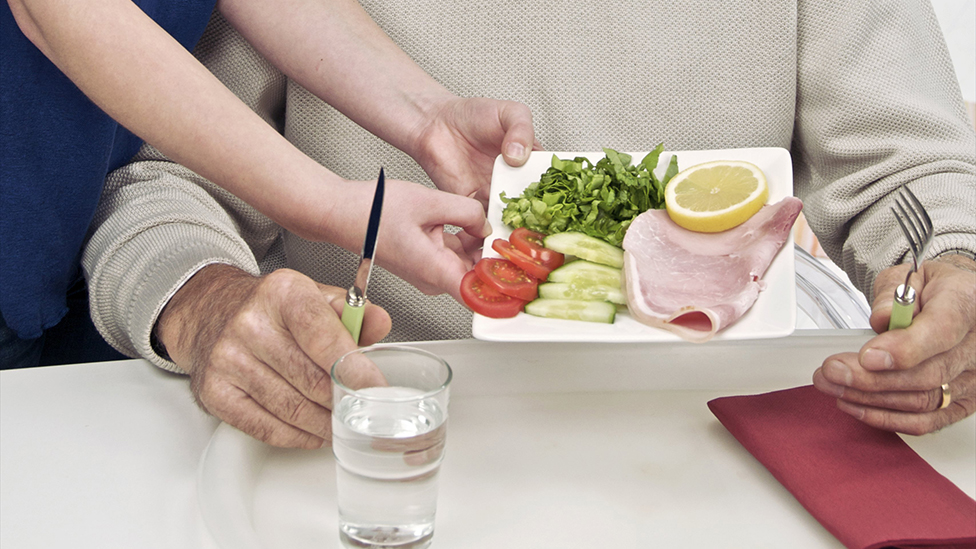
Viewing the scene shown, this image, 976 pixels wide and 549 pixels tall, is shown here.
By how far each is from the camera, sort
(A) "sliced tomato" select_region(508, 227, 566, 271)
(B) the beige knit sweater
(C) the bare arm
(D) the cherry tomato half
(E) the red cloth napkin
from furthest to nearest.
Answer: (B) the beige knit sweater → (C) the bare arm → (A) "sliced tomato" select_region(508, 227, 566, 271) → (D) the cherry tomato half → (E) the red cloth napkin

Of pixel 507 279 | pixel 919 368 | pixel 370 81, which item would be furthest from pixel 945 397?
pixel 370 81

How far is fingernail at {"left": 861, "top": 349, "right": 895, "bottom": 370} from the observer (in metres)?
0.92

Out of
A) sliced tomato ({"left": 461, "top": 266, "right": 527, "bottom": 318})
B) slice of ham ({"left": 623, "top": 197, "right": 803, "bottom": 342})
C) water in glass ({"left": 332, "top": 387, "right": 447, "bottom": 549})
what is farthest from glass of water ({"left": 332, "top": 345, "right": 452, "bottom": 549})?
slice of ham ({"left": 623, "top": 197, "right": 803, "bottom": 342})

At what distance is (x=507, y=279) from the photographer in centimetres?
98

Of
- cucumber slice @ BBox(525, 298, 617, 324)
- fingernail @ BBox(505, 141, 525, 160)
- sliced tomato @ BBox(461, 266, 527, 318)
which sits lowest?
cucumber slice @ BBox(525, 298, 617, 324)

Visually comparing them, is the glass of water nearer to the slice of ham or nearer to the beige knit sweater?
the slice of ham

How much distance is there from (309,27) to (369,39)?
123 mm

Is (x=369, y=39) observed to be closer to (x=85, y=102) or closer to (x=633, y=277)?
(x=85, y=102)

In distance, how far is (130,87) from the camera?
3.28ft

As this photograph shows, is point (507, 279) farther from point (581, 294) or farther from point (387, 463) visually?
point (387, 463)

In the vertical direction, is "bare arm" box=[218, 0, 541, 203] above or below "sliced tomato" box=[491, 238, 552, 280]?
above

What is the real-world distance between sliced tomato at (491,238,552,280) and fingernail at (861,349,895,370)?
1.43ft

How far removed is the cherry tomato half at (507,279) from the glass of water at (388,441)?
0.94 feet

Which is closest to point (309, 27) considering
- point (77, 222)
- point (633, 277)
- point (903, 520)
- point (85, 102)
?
point (85, 102)
